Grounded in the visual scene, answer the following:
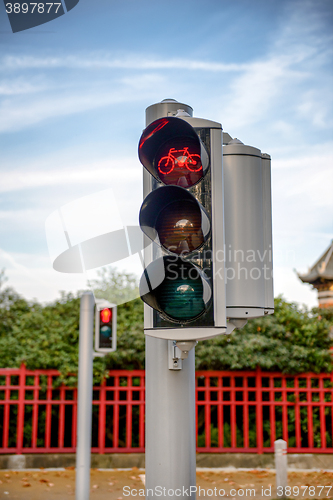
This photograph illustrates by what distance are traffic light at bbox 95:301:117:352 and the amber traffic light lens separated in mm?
3752

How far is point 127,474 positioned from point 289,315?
3.75 meters

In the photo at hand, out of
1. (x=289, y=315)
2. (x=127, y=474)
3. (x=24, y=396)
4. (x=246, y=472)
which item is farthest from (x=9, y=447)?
(x=289, y=315)

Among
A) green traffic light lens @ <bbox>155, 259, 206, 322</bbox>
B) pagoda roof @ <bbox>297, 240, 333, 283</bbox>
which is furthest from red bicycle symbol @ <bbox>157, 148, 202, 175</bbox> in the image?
pagoda roof @ <bbox>297, 240, 333, 283</bbox>

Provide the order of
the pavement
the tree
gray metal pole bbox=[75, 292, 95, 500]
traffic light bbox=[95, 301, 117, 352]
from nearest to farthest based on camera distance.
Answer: gray metal pole bbox=[75, 292, 95, 500] < traffic light bbox=[95, 301, 117, 352] < the pavement < the tree

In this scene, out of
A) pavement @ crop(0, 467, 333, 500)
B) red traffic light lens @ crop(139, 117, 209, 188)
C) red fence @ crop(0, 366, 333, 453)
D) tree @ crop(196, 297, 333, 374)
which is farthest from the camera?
tree @ crop(196, 297, 333, 374)

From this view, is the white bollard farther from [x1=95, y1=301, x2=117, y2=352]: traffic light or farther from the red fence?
the red fence

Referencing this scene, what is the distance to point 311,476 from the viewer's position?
7.32 metres

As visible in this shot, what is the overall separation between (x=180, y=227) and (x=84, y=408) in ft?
10.5

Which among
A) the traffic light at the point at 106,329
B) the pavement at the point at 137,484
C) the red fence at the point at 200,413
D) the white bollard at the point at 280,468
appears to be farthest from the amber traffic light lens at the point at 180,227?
the red fence at the point at 200,413

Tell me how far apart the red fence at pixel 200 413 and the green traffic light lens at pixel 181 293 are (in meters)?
6.44

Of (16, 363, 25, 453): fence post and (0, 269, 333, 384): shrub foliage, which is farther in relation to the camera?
(0, 269, 333, 384): shrub foliage

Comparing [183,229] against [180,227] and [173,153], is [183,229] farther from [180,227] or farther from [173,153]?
[173,153]

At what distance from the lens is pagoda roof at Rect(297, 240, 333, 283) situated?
23500 millimetres

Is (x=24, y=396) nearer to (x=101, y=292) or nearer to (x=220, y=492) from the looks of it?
(x=101, y=292)
